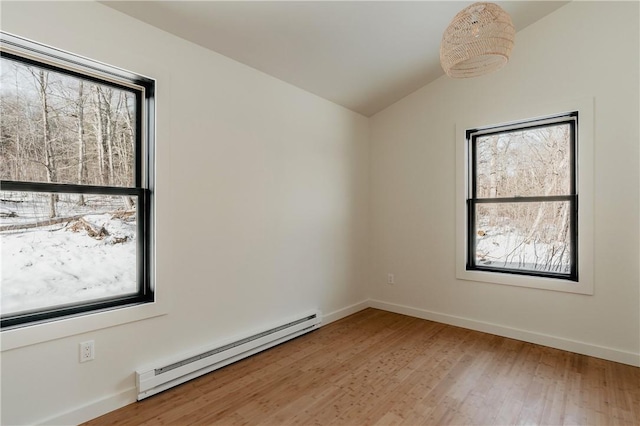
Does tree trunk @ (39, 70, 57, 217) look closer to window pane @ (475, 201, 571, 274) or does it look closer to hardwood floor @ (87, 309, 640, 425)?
hardwood floor @ (87, 309, 640, 425)

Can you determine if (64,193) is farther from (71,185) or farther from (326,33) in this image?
(326,33)

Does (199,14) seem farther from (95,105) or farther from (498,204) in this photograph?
(498,204)

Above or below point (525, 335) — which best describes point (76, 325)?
above

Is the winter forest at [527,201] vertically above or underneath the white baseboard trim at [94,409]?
above

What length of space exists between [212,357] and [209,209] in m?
1.15

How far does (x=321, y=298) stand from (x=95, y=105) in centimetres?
273

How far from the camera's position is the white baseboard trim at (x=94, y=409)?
1854 mm

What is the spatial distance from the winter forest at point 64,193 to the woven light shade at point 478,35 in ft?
7.06

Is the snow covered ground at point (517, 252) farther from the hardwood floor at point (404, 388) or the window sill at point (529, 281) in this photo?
the hardwood floor at point (404, 388)

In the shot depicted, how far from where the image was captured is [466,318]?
11.8ft

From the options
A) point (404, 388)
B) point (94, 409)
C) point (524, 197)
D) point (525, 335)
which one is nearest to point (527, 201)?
point (524, 197)

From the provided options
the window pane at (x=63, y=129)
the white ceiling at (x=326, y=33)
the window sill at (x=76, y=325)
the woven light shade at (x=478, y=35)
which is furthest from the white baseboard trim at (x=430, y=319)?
the woven light shade at (x=478, y=35)

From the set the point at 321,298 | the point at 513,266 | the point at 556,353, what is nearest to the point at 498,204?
the point at 513,266

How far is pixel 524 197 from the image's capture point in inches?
131
